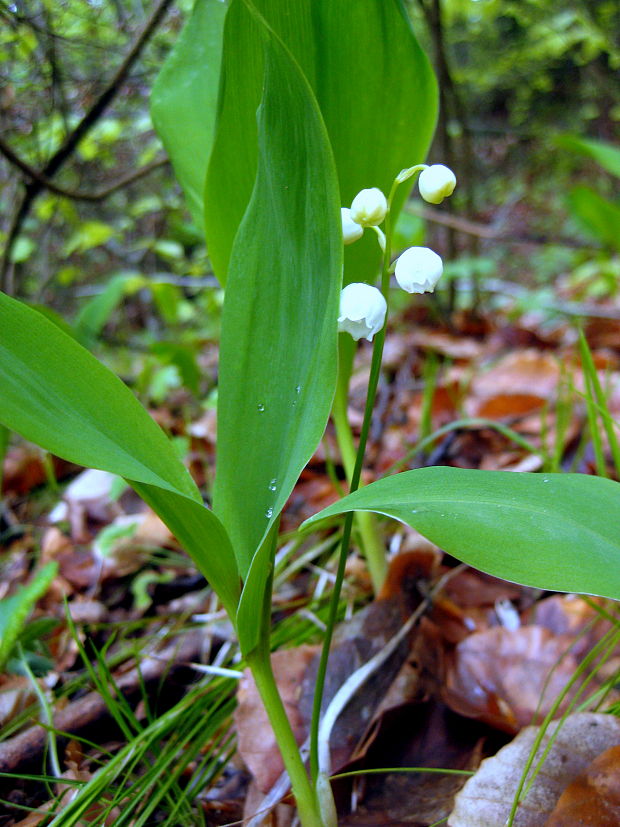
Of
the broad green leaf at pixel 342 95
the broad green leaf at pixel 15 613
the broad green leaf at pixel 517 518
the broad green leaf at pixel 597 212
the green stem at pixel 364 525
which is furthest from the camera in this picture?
the broad green leaf at pixel 597 212

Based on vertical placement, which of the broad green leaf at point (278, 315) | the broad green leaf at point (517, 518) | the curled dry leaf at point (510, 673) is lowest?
the curled dry leaf at point (510, 673)

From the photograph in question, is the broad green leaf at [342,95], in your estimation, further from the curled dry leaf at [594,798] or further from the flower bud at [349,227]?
the curled dry leaf at [594,798]

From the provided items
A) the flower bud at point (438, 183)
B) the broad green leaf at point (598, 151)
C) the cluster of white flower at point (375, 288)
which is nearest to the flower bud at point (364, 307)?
the cluster of white flower at point (375, 288)

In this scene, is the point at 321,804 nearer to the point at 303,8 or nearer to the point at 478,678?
the point at 478,678

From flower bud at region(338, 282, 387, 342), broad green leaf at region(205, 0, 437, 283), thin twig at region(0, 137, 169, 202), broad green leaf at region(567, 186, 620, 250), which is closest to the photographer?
flower bud at region(338, 282, 387, 342)

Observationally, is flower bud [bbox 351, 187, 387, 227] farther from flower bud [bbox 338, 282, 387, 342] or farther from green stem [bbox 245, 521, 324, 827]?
green stem [bbox 245, 521, 324, 827]

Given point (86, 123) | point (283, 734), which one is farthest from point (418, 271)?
point (86, 123)

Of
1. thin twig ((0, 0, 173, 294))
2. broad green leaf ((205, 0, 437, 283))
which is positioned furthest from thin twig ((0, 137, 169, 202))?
broad green leaf ((205, 0, 437, 283))

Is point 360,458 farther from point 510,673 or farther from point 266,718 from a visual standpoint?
point 510,673
